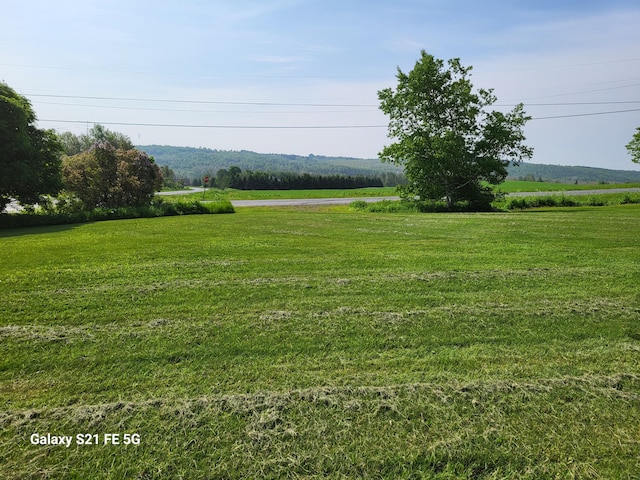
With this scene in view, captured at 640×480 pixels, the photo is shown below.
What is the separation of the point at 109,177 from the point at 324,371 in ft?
74.1

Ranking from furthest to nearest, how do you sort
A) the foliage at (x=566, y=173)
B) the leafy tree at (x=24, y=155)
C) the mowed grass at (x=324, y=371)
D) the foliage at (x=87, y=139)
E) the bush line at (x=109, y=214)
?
the foliage at (x=566, y=173)
the foliage at (x=87, y=139)
the bush line at (x=109, y=214)
the leafy tree at (x=24, y=155)
the mowed grass at (x=324, y=371)

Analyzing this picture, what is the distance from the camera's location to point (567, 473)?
2145 mm

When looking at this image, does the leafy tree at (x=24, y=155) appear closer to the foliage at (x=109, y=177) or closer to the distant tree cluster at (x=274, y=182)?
the foliage at (x=109, y=177)

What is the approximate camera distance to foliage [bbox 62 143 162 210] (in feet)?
68.9

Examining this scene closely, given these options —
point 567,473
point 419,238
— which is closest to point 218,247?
point 419,238

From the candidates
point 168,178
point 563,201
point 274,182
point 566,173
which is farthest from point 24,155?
point 566,173

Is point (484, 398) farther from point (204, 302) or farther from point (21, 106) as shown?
point (21, 106)

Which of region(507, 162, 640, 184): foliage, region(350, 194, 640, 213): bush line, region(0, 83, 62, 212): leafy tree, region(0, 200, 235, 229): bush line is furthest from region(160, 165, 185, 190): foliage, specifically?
region(507, 162, 640, 184): foliage

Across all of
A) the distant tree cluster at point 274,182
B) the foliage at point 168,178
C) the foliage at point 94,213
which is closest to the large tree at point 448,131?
the foliage at point 94,213

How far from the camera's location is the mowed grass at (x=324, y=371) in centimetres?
226

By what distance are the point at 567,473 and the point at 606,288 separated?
4.39m

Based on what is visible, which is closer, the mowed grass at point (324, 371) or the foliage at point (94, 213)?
the mowed grass at point (324, 371)

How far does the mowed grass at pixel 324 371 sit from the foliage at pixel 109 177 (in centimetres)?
1641

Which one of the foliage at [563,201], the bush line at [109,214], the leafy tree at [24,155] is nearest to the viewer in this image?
the leafy tree at [24,155]
